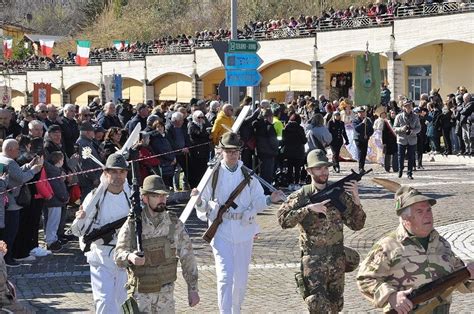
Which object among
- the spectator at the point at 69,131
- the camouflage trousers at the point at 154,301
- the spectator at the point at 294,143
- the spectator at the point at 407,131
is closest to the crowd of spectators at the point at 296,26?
the spectator at the point at 407,131

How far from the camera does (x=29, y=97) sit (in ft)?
242

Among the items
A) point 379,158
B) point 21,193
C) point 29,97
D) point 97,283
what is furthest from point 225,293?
point 29,97

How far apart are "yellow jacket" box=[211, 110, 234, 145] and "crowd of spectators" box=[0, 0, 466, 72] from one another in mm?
25983

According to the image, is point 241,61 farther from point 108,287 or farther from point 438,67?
point 438,67

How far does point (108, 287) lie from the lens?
25.8 ft

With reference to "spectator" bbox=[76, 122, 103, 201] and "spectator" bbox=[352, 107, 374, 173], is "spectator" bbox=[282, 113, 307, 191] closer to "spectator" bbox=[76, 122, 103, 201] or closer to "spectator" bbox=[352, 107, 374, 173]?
"spectator" bbox=[352, 107, 374, 173]

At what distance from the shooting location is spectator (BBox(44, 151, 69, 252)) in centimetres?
1316

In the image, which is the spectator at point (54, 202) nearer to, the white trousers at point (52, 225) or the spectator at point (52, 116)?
the white trousers at point (52, 225)

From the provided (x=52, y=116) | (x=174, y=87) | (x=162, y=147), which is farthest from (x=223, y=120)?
(x=174, y=87)

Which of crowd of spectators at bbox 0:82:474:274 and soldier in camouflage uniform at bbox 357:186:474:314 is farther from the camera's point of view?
crowd of spectators at bbox 0:82:474:274

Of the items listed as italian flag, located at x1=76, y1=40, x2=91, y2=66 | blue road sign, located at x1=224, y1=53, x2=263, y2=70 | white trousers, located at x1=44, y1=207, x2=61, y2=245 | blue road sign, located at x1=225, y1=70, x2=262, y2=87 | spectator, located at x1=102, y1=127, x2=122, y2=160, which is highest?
italian flag, located at x1=76, y1=40, x2=91, y2=66

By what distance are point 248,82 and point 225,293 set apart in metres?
10.1

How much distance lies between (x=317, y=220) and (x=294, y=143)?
11.8m

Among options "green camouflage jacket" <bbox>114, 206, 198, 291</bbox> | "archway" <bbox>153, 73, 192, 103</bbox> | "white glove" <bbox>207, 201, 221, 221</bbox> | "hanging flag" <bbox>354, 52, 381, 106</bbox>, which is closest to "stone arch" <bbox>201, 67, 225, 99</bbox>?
"archway" <bbox>153, 73, 192, 103</bbox>
